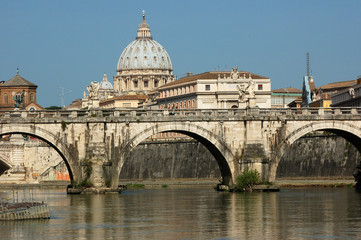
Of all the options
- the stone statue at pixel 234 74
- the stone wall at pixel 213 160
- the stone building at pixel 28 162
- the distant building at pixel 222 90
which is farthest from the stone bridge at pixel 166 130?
the stone statue at pixel 234 74

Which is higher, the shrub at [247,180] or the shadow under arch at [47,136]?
the shadow under arch at [47,136]

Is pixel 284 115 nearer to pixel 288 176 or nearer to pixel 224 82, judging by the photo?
pixel 288 176

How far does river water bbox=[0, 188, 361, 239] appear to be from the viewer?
51.9m

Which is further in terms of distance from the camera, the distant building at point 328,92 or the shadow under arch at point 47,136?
the distant building at point 328,92

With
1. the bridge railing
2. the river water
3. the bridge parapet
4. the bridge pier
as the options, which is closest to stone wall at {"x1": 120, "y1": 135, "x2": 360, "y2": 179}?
the bridge parapet

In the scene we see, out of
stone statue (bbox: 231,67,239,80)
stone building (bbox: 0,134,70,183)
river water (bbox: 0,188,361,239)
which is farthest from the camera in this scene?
stone statue (bbox: 231,67,239,80)

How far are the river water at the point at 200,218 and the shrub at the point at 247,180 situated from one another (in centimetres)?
182

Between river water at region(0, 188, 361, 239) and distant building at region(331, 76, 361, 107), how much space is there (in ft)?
141

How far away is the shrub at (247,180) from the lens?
84875mm

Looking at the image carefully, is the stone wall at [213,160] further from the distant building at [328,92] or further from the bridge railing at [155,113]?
the distant building at [328,92]

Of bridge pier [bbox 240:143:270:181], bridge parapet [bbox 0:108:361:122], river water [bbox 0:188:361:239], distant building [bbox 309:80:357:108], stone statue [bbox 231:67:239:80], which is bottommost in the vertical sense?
Result: river water [bbox 0:188:361:239]

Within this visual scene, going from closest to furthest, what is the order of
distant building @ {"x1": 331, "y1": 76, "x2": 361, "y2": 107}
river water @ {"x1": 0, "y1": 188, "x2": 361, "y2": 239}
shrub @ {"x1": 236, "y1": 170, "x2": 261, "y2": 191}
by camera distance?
river water @ {"x1": 0, "y1": 188, "x2": 361, "y2": 239}
shrub @ {"x1": 236, "y1": 170, "x2": 261, "y2": 191}
distant building @ {"x1": 331, "y1": 76, "x2": 361, "y2": 107}

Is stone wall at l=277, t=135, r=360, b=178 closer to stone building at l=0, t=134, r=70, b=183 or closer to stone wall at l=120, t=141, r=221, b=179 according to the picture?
stone wall at l=120, t=141, r=221, b=179

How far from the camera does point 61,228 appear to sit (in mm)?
55094
